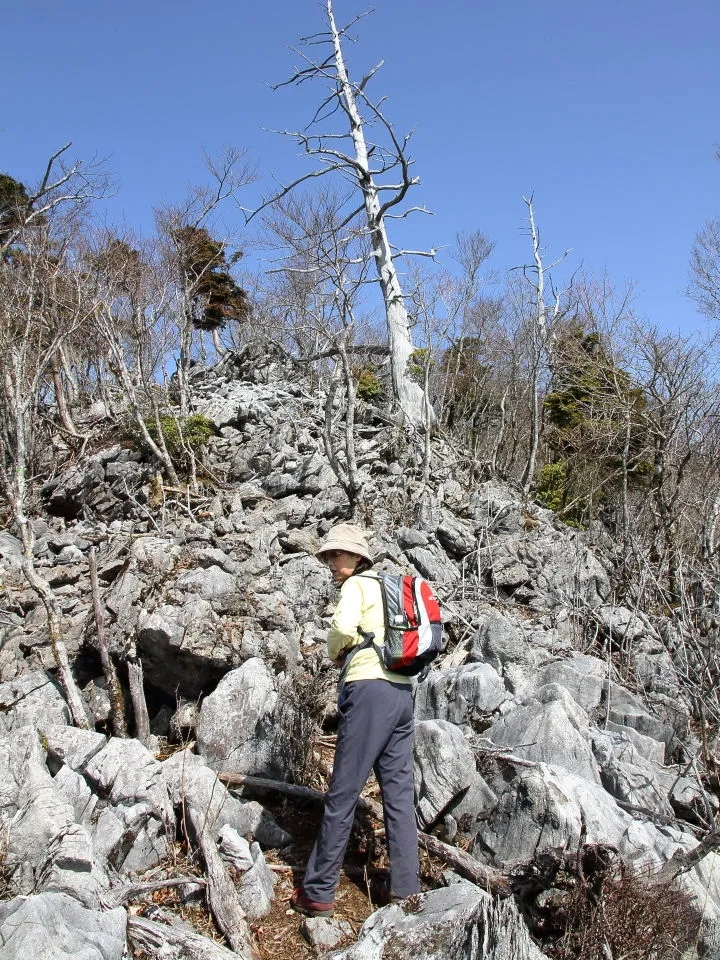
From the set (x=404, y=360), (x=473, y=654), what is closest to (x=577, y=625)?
(x=473, y=654)

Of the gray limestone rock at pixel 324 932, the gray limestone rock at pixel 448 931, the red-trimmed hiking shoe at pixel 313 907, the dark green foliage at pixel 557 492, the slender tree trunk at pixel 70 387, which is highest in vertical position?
the slender tree trunk at pixel 70 387

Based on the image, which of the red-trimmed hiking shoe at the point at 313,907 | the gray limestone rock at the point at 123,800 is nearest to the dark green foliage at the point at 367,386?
the gray limestone rock at the point at 123,800

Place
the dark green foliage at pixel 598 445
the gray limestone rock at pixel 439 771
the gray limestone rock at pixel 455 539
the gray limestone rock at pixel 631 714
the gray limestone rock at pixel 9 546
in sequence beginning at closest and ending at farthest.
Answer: the gray limestone rock at pixel 439 771, the gray limestone rock at pixel 631 714, the gray limestone rock at pixel 9 546, the gray limestone rock at pixel 455 539, the dark green foliage at pixel 598 445

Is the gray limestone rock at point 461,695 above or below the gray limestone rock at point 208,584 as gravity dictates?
below

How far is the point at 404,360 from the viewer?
16.0 meters

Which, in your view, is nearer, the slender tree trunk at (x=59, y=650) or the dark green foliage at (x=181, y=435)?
the slender tree trunk at (x=59, y=650)

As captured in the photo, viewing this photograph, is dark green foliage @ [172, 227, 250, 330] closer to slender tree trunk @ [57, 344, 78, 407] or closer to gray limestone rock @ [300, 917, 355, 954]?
slender tree trunk @ [57, 344, 78, 407]

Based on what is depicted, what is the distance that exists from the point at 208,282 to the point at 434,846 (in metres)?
18.5

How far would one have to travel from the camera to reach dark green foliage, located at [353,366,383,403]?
1584cm

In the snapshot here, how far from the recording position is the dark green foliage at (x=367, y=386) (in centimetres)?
1584

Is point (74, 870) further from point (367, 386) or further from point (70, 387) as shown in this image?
point (70, 387)

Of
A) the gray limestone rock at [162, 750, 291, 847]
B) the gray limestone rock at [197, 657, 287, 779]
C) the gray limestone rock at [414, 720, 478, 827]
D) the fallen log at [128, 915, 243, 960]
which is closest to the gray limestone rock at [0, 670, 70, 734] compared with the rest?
the gray limestone rock at [197, 657, 287, 779]

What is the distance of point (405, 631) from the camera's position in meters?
3.71

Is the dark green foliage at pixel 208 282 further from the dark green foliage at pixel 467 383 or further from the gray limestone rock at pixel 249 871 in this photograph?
the gray limestone rock at pixel 249 871
